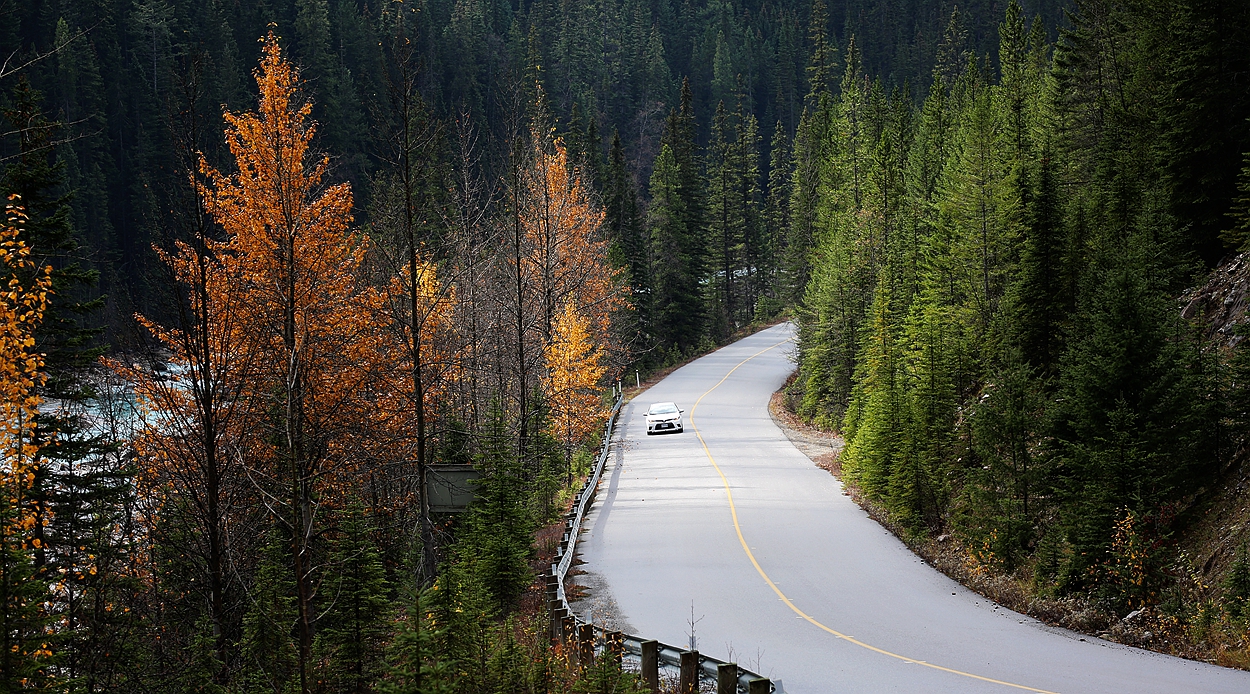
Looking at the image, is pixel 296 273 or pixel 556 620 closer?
pixel 556 620

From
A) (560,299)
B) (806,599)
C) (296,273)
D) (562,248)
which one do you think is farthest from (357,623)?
(562,248)

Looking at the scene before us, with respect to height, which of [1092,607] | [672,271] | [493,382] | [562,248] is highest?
[672,271]

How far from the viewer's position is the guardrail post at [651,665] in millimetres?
10852

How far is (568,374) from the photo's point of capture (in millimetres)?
31891

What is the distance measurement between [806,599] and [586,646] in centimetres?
649

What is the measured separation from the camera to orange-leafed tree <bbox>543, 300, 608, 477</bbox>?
31.4 meters

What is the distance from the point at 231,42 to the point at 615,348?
172 feet

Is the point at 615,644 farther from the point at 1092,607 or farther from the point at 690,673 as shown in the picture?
the point at 1092,607

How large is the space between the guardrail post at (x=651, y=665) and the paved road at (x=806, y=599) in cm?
218

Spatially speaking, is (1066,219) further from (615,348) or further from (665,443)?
(615,348)

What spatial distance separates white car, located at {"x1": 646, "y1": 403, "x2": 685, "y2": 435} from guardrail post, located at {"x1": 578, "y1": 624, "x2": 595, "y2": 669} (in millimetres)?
27435

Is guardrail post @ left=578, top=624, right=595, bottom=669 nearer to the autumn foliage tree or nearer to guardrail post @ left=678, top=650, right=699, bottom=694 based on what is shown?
guardrail post @ left=678, top=650, right=699, bottom=694

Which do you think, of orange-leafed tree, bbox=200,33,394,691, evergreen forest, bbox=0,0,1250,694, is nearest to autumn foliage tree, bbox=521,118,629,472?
evergreen forest, bbox=0,0,1250,694

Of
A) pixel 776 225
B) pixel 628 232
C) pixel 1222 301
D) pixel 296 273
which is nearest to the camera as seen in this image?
pixel 1222 301
